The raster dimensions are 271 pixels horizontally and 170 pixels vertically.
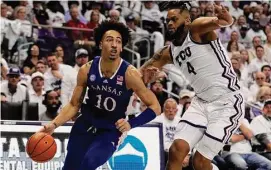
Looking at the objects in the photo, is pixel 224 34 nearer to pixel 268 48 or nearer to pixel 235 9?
pixel 268 48

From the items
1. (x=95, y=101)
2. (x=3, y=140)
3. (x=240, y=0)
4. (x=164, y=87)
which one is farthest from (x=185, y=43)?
(x=240, y=0)

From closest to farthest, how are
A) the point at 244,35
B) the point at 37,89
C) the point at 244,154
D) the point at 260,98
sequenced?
the point at 244,154, the point at 37,89, the point at 260,98, the point at 244,35

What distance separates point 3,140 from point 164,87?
490 centimetres

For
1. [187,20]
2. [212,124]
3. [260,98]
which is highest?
[187,20]

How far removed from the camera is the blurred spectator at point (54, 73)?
39.6 feet

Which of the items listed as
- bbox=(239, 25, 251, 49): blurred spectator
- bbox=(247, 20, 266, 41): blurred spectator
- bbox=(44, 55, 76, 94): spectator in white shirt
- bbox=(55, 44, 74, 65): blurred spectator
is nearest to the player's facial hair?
bbox=(44, 55, 76, 94): spectator in white shirt

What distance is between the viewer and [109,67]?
275 inches

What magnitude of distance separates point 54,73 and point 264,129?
153 inches

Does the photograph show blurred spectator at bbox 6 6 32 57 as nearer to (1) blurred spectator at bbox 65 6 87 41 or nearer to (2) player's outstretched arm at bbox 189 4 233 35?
(1) blurred spectator at bbox 65 6 87 41

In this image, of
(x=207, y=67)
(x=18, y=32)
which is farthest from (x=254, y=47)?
(x=207, y=67)

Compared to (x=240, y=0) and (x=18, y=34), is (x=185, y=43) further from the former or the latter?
(x=240, y=0)

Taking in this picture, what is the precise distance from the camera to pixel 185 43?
23.9 ft

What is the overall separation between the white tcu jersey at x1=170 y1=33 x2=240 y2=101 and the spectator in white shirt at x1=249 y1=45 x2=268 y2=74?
24.7 feet

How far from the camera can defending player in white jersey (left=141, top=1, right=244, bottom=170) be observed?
7.24 meters
